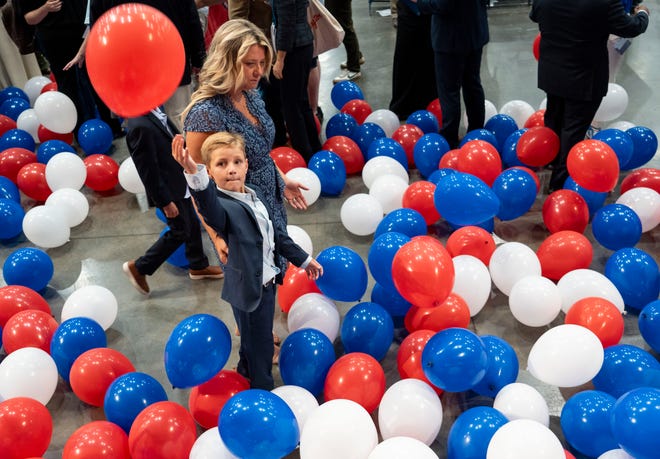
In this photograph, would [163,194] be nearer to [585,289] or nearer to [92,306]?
[92,306]

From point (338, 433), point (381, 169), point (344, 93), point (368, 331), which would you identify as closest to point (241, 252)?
point (338, 433)

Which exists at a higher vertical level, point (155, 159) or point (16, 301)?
point (155, 159)

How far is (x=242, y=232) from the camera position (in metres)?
2.25

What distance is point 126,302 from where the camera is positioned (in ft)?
11.6

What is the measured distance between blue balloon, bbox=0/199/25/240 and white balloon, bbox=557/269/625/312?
3200 millimetres

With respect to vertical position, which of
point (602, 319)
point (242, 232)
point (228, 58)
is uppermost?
point (228, 58)

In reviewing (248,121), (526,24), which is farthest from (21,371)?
(526,24)

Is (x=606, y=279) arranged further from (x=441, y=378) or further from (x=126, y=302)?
(x=126, y=302)

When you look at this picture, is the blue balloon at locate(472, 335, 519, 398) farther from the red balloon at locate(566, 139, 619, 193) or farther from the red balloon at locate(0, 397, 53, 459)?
the red balloon at locate(0, 397, 53, 459)

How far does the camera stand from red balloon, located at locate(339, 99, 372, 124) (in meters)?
5.17

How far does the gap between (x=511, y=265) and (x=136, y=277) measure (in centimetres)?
200

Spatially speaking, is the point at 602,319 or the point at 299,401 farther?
the point at 602,319

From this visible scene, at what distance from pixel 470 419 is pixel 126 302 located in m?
2.07

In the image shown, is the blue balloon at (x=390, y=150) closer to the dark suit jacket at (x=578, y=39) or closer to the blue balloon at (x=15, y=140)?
the dark suit jacket at (x=578, y=39)
